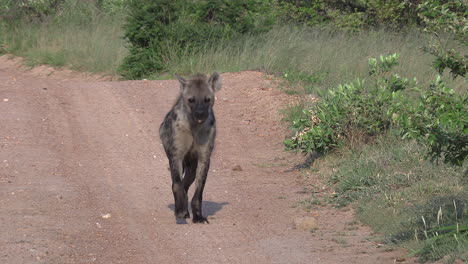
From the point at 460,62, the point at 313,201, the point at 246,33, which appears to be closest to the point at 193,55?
the point at 246,33

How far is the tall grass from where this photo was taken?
19000 millimetres

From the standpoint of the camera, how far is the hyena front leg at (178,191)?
23.9 feet

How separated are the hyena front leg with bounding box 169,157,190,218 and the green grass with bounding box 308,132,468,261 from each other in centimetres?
162

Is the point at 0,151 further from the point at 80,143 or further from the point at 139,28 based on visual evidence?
the point at 139,28

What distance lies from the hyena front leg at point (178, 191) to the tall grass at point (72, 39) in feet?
37.2

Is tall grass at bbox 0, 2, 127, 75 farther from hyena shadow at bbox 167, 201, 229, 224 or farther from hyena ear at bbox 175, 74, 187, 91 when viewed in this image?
hyena ear at bbox 175, 74, 187, 91

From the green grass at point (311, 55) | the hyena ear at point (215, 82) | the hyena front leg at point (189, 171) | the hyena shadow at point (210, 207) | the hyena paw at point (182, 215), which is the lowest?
the green grass at point (311, 55)

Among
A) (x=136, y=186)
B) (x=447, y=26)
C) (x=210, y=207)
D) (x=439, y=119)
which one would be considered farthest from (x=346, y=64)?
(x=439, y=119)

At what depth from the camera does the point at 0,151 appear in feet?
32.8

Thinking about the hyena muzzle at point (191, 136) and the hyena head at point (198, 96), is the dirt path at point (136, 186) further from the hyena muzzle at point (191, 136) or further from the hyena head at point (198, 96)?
the hyena head at point (198, 96)

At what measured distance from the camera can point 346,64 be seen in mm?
13750

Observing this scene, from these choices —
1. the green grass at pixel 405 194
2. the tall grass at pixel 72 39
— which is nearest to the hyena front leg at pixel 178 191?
the green grass at pixel 405 194

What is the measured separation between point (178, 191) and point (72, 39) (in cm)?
1358

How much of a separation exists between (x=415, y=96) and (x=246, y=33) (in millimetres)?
6348
